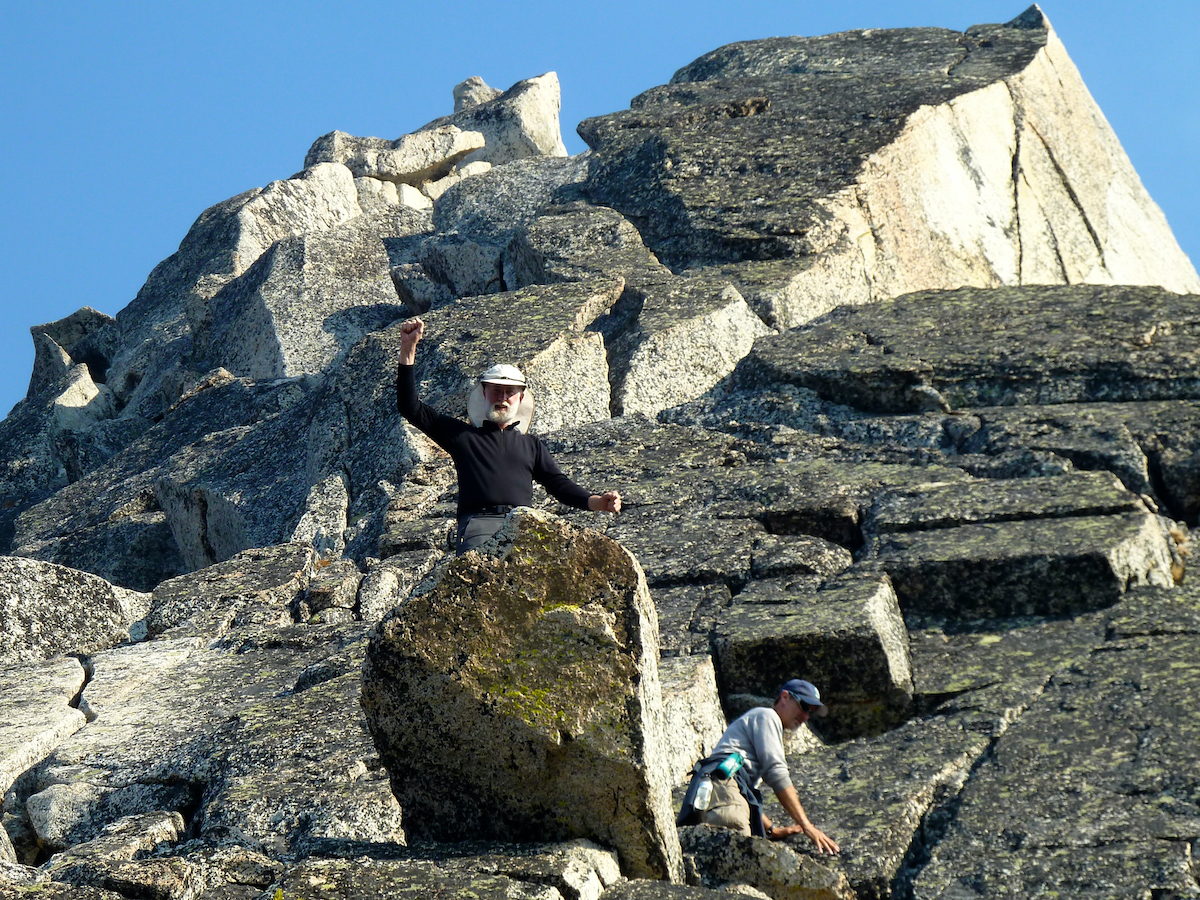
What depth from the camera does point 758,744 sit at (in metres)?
10.1

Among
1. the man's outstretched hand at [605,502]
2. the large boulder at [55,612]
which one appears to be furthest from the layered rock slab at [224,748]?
the man's outstretched hand at [605,502]

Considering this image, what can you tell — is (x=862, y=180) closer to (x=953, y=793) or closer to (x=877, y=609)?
(x=877, y=609)

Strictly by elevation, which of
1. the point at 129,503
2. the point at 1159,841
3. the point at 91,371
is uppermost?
the point at 91,371

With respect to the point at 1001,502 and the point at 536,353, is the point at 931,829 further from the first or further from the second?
the point at 536,353

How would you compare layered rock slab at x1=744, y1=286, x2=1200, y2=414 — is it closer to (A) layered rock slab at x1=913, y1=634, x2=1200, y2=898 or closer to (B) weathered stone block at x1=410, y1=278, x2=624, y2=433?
(B) weathered stone block at x1=410, y1=278, x2=624, y2=433

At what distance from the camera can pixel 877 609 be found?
41.1 feet

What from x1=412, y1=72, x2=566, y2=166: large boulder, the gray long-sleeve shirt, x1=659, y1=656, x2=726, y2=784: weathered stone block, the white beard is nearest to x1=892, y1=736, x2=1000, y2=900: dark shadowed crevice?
the gray long-sleeve shirt

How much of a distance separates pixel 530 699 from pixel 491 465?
3.53 meters

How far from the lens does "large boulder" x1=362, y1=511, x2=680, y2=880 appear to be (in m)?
8.46

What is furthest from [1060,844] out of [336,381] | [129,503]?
[129,503]

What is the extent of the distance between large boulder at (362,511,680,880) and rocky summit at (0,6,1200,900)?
3cm

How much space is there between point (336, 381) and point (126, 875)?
1471cm

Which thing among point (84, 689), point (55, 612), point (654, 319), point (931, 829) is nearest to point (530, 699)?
point (931, 829)

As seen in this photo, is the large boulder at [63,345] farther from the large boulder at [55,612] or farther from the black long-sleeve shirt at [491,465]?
the black long-sleeve shirt at [491,465]
